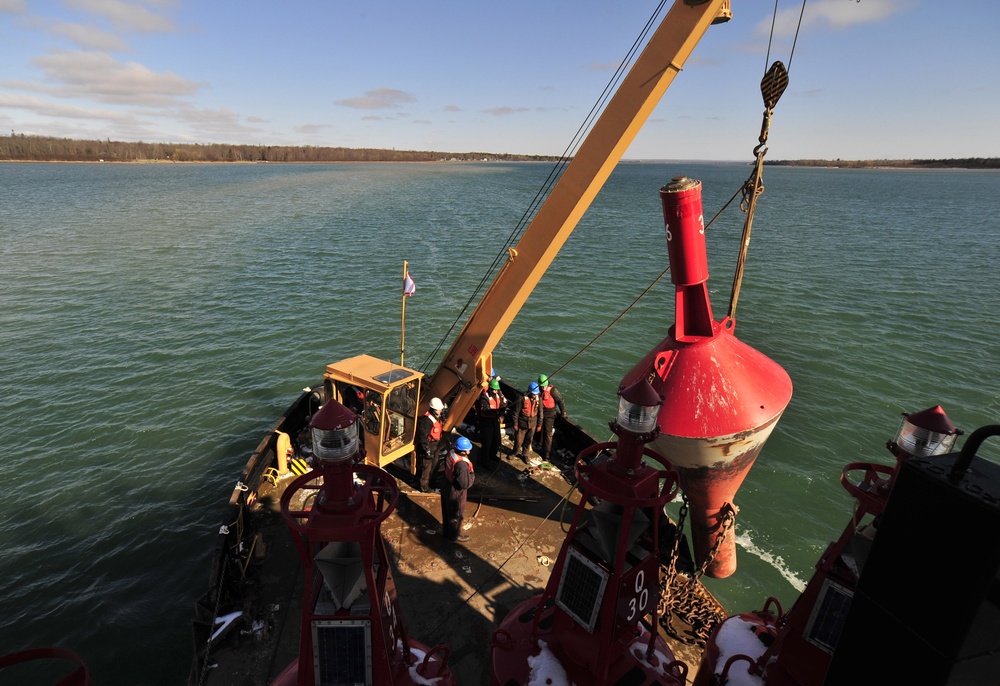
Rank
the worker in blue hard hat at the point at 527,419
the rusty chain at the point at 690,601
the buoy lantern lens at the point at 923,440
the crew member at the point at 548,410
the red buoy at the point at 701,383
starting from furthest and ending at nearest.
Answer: the crew member at the point at 548,410
the worker in blue hard hat at the point at 527,419
the rusty chain at the point at 690,601
the red buoy at the point at 701,383
the buoy lantern lens at the point at 923,440

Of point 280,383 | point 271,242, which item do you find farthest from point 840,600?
point 271,242

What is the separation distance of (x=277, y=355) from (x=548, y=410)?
1342 cm

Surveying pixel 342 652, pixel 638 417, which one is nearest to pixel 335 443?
pixel 342 652

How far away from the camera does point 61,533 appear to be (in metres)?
11.1

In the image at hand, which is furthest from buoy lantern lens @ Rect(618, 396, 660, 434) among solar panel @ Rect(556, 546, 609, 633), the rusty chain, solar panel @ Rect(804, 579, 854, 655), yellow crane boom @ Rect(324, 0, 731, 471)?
yellow crane boom @ Rect(324, 0, 731, 471)

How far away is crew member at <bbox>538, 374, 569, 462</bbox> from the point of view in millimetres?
10500

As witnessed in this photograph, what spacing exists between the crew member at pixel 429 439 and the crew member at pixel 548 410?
2230 mm

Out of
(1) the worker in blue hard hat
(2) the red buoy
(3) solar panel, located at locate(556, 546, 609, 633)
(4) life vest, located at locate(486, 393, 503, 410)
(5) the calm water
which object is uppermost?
(2) the red buoy

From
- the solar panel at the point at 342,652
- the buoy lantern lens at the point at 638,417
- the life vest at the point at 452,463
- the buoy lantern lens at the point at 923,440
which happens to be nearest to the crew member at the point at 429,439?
the life vest at the point at 452,463

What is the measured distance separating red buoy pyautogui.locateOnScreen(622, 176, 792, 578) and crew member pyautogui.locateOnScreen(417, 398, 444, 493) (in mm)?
3975

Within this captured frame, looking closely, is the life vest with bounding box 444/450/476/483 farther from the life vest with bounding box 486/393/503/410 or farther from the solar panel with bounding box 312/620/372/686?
the solar panel with bounding box 312/620/372/686

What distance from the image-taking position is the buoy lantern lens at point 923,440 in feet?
13.5

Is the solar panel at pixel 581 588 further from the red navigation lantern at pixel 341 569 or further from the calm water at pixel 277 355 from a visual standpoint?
the calm water at pixel 277 355

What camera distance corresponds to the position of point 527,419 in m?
10.5
